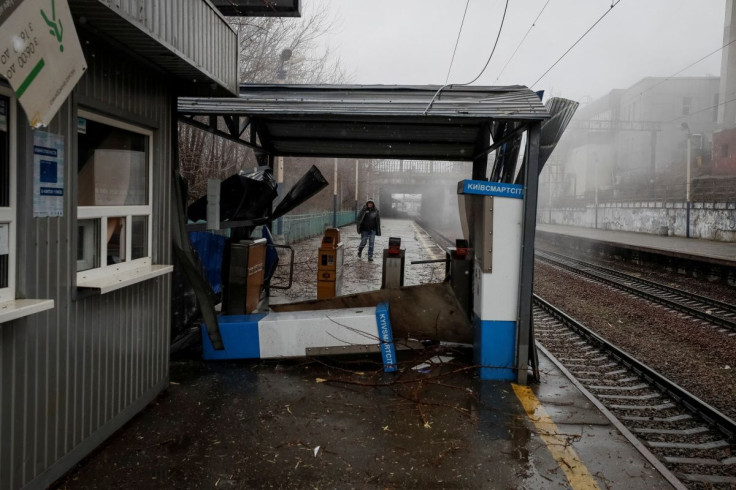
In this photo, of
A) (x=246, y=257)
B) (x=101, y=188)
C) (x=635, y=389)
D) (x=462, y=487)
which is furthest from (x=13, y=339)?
(x=635, y=389)

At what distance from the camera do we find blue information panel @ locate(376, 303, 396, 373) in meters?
6.15

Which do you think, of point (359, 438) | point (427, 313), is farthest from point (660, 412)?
point (359, 438)

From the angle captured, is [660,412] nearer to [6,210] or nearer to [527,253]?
[527,253]

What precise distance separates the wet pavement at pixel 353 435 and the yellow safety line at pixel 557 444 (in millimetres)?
22

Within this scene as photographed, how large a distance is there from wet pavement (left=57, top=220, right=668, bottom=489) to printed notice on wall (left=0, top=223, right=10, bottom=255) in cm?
162

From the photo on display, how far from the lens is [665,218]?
32.2 metres

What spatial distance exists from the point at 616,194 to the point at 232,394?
52.8 metres

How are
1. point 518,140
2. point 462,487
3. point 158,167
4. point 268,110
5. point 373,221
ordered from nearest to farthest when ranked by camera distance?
point 462,487 < point 158,167 < point 268,110 < point 518,140 < point 373,221

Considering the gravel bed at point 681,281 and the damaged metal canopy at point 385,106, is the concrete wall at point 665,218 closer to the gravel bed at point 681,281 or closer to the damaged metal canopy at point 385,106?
the gravel bed at point 681,281

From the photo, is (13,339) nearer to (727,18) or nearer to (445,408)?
(445,408)

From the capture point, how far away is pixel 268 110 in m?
5.87

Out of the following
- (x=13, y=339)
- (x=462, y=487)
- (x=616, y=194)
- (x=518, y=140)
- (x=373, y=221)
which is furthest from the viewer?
(x=616, y=194)

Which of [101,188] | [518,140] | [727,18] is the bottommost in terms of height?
[101,188]

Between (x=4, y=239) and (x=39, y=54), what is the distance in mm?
1177
